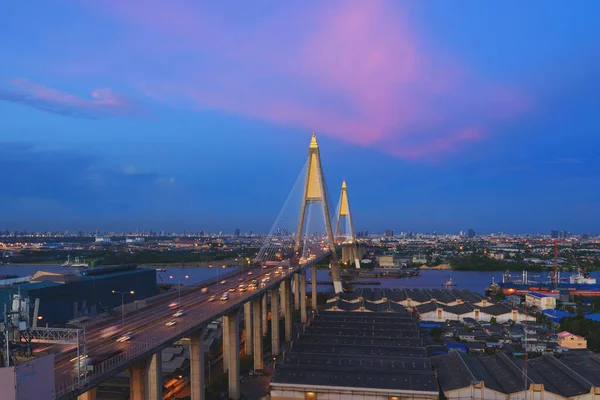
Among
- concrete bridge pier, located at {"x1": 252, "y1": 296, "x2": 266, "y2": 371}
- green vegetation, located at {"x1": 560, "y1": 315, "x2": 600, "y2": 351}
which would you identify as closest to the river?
green vegetation, located at {"x1": 560, "y1": 315, "x2": 600, "y2": 351}

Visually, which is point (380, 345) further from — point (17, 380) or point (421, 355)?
point (17, 380)

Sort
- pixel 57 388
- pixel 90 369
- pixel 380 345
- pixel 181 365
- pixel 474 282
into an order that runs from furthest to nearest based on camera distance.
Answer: pixel 474 282, pixel 380 345, pixel 181 365, pixel 90 369, pixel 57 388

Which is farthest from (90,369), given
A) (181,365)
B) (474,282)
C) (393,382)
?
(474,282)

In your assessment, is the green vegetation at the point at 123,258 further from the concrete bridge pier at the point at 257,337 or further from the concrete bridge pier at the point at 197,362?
the concrete bridge pier at the point at 197,362

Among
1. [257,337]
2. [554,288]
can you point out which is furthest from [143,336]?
[554,288]

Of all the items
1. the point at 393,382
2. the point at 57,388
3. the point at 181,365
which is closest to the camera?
the point at 57,388

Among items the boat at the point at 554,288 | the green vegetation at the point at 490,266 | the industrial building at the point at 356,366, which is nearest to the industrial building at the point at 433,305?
the industrial building at the point at 356,366
